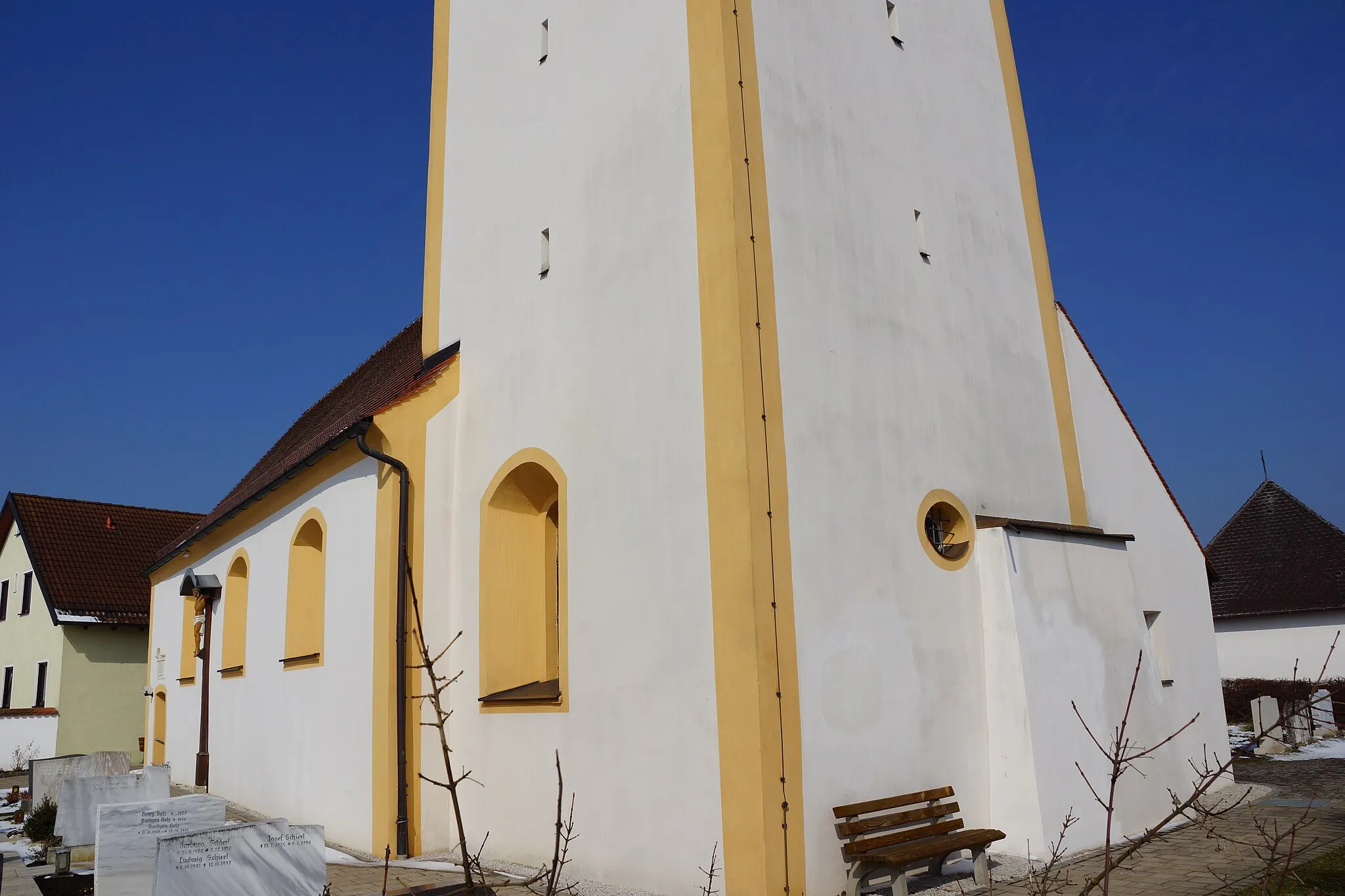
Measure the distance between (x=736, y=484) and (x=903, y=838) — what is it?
9.29ft

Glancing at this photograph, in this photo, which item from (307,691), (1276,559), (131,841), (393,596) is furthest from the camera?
(1276,559)

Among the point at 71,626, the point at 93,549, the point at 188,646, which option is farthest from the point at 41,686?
the point at 188,646

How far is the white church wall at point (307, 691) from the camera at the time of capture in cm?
1032

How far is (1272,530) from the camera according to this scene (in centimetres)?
2580

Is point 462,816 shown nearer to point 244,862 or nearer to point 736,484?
point 244,862

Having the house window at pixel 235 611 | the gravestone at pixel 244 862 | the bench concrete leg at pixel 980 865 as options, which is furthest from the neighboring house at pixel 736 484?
the house window at pixel 235 611

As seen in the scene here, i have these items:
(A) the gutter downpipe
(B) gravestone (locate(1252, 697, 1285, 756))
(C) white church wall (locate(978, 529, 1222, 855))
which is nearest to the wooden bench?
(C) white church wall (locate(978, 529, 1222, 855))

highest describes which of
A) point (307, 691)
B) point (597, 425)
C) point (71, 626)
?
point (597, 425)

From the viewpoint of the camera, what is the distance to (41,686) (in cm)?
2311

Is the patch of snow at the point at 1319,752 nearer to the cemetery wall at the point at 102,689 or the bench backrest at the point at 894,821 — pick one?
the bench backrest at the point at 894,821

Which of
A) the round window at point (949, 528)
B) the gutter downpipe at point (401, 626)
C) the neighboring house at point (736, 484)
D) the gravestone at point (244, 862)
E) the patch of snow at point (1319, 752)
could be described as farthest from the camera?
the patch of snow at point (1319, 752)

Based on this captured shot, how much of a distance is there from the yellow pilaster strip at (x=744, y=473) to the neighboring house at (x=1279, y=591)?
1906 cm

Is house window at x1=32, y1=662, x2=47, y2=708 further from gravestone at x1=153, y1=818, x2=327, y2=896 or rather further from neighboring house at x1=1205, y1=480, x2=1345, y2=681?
neighboring house at x1=1205, y1=480, x2=1345, y2=681

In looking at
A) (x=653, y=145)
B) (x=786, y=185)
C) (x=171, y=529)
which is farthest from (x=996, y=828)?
(x=171, y=529)
